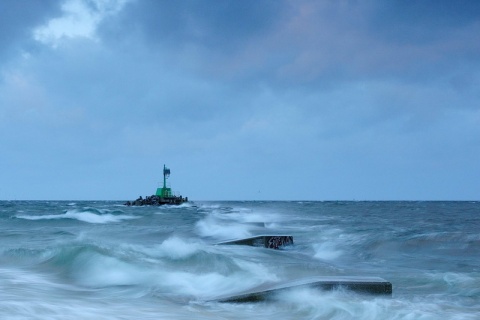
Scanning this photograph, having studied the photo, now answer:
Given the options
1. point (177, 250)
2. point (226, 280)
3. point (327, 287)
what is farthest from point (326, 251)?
point (327, 287)

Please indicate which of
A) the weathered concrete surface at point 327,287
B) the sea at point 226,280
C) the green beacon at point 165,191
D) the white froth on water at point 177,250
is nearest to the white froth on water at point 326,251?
the sea at point 226,280

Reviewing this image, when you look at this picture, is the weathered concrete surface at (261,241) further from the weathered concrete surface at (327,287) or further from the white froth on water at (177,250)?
the weathered concrete surface at (327,287)

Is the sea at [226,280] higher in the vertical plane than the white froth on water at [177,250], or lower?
lower

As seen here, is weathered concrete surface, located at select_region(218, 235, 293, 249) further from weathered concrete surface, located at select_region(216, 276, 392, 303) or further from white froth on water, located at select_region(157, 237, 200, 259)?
weathered concrete surface, located at select_region(216, 276, 392, 303)

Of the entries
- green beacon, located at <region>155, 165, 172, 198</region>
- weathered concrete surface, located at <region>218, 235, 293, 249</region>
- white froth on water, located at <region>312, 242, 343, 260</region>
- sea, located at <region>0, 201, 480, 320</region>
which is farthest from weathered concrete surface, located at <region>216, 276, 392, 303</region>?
green beacon, located at <region>155, 165, 172, 198</region>

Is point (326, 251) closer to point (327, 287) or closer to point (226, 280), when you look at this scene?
point (226, 280)

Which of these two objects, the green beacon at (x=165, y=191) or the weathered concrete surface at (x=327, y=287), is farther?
the green beacon at (x=165, y=191)

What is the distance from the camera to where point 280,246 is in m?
16.3

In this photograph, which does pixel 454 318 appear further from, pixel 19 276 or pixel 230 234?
pixel 230 234

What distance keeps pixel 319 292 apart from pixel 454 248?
11.0 metres

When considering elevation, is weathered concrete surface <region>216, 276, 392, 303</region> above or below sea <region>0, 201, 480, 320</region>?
above

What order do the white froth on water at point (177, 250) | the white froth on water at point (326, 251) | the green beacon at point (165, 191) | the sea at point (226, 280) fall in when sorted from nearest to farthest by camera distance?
1. the sea at point (226, 280)
2. the white froth on water at point (177, 250)
3. the white froth on water at point (326, 251)
4. the green beacon at point (165, 191)

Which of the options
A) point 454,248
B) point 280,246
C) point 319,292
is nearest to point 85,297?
point 319,292

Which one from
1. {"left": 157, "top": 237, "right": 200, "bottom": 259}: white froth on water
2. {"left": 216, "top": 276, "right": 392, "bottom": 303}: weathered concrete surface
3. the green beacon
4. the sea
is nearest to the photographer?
the sea
